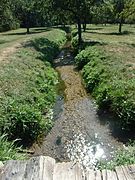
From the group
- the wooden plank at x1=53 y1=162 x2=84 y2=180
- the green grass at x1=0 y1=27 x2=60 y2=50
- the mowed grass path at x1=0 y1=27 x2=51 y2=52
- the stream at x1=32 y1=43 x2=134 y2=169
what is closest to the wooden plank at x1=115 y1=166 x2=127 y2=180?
the wooden plank at x1=53 y1=162 x2=84 y2=180

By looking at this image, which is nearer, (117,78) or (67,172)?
(67,172)

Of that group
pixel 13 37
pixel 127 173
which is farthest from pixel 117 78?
pixel 13 37

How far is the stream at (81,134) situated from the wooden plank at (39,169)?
200 inches

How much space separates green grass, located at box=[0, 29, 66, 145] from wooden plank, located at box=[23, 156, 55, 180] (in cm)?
844

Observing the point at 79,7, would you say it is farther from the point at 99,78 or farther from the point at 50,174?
the point at 50,174

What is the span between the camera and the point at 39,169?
331 centimetres

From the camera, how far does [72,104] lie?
17734 millimetres

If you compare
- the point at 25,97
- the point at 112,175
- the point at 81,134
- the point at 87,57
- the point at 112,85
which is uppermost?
the point at 112,175

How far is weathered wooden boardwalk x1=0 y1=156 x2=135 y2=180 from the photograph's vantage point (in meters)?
3.23

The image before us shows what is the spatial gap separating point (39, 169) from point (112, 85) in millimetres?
14137

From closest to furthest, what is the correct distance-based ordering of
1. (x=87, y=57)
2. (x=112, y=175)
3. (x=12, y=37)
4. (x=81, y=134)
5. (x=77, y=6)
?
(x=112, y=175) → (x=81, y=134) → (x=87, y=57) → (x=77, y=6) → (x=12, y=37)

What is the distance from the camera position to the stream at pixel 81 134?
11.5 m

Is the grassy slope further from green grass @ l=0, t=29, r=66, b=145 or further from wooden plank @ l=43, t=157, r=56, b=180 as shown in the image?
wooden plank @ l=43, t=157, r=56, b=180

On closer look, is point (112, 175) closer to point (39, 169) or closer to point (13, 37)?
point (39, 169)
